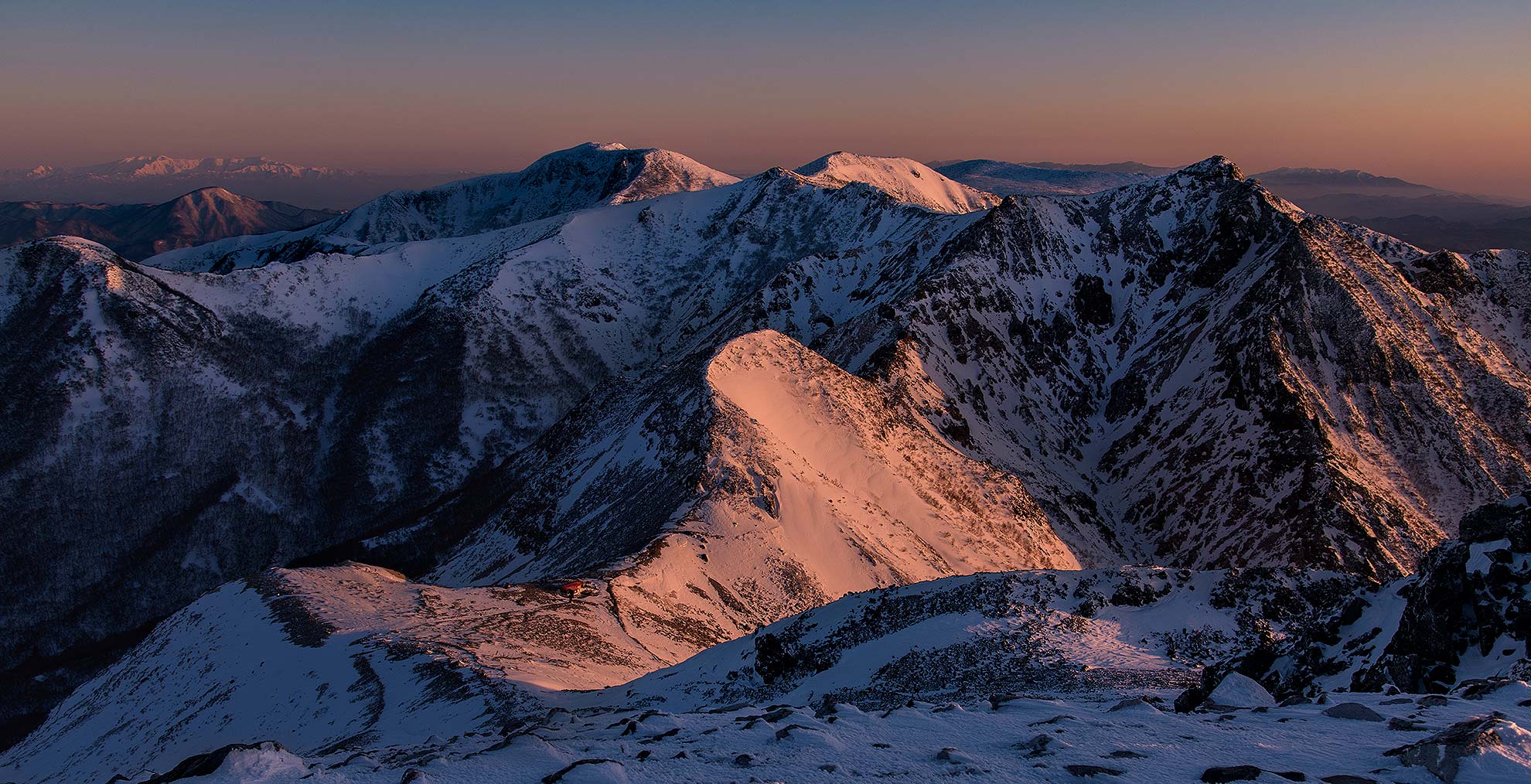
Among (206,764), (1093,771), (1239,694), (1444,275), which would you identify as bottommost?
(206,764)

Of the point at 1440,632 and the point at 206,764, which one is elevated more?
the point at 1440,632

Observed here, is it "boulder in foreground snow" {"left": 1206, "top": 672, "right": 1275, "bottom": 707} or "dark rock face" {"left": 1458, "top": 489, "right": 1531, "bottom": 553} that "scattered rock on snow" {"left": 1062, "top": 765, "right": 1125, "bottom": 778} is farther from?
"dark rock face" {"left": 1458, "top": 489, "right": 1531, "bottom": 553}

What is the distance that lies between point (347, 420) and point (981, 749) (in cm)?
13100

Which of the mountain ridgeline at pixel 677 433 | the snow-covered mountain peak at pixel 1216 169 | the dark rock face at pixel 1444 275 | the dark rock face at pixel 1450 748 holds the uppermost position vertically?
the snow-covered mountain peak at pixel 1216 169

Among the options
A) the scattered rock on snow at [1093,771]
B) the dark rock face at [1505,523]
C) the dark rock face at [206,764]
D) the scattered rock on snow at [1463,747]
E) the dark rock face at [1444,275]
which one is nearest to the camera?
the scattered rock on snow at [1463,747]

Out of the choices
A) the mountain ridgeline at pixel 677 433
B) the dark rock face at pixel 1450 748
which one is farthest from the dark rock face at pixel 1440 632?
the mountain ridgeline at pixel 677 433

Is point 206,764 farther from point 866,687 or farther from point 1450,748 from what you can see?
point 1450,748

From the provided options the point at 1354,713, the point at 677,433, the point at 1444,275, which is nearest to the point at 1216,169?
the point at 1444,275

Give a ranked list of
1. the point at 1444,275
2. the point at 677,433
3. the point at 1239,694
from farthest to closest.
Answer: the point at 1444,275
the point at 677,433
the point at 1239,694

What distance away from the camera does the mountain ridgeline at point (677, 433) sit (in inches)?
1806

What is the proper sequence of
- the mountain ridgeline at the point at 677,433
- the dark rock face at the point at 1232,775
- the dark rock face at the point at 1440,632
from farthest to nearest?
the mountain ridgeline at the point at 677,433, the dark rock face at the point at 1440,632, the dark rock face at the point at 1232,775

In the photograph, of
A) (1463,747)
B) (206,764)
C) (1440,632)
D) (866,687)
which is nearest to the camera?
(1463,747)

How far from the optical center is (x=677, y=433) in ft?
221

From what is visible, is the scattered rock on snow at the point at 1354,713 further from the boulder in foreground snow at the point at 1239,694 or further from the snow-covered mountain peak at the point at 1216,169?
the snow-covered mountain peak at the point at 1216,169
